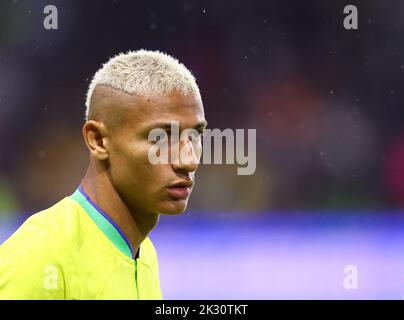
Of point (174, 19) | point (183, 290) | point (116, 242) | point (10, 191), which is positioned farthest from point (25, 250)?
point (174, 19)

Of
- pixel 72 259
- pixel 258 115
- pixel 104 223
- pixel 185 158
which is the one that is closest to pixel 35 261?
pixel 72 259

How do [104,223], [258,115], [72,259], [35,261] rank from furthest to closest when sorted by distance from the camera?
[258,115]
[104,223]
[72,259]
[35,261]

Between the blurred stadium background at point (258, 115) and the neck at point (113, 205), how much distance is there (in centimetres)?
629

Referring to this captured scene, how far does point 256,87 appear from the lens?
945cm

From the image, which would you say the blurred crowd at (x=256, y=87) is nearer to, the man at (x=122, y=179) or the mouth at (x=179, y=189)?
the man at (x=122, y=179)

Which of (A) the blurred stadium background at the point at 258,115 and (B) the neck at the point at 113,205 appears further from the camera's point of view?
(A) the blurred stadium background at the point at 258,115

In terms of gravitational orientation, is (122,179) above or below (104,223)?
above

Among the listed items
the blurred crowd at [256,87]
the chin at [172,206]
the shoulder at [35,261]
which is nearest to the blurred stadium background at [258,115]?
the blurred crowd at [256,87]

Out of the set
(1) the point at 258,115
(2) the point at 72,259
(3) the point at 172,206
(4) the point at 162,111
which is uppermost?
(1) the point at 258,115

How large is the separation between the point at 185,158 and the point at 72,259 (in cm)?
49

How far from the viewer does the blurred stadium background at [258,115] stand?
9.02 m

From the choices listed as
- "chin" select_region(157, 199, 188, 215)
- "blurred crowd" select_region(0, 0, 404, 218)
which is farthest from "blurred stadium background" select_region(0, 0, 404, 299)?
"chin" select_region(157, 199, 188, 215)

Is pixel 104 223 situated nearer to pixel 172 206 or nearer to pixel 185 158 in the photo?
pixel 172 206

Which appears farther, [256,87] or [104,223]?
[256,87]
